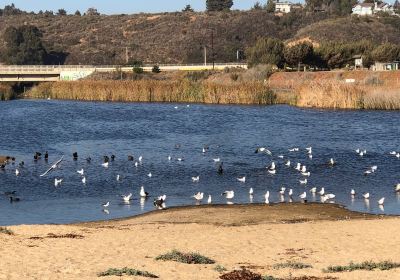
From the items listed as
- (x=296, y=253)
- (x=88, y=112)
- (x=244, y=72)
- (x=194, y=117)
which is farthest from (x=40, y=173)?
(x=244, y=72)

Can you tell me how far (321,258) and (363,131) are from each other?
121 ft

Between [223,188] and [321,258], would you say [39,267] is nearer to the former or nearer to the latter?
[321,258]

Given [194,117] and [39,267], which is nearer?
[39,267]

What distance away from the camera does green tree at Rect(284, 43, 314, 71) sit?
338 feet

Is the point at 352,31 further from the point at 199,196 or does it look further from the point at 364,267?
the point at 364,267

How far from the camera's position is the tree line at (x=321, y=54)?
4075 inches

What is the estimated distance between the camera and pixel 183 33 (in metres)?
169

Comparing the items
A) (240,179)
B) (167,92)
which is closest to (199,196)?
(240,179)

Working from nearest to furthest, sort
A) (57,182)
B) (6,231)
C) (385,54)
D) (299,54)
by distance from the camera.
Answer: (6,231), (57,182), (299,54), (385,54)

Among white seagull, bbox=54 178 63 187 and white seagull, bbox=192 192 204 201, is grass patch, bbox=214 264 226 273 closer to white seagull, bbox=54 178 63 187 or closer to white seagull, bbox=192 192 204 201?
white seagull, bbox=192 192 204 201

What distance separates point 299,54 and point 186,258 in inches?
3347

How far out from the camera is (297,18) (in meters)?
183

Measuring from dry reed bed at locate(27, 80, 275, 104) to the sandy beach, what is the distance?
51.4 metres

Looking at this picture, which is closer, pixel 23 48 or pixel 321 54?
pixel 321 54
